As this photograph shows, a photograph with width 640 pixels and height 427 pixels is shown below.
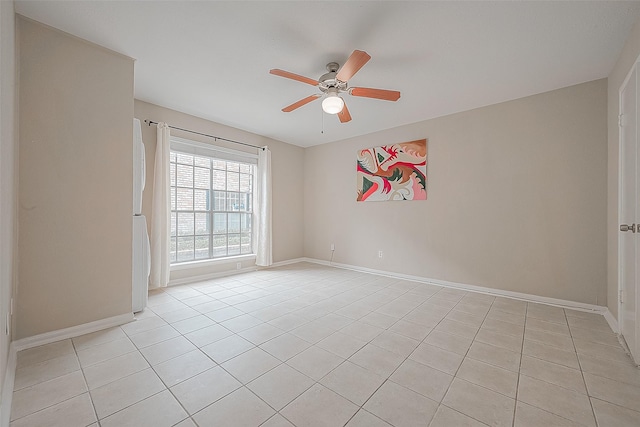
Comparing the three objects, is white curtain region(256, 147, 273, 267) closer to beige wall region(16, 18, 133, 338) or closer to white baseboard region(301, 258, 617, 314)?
white baseboard region(301, 258, 617, 314)

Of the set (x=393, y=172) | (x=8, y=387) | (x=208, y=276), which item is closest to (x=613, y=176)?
(x=393, y=172)

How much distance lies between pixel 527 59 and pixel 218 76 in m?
3.18

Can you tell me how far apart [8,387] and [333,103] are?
3128 mm

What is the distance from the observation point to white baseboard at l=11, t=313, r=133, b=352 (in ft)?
6.68

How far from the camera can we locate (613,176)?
2604mm

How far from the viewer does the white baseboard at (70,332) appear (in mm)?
2037

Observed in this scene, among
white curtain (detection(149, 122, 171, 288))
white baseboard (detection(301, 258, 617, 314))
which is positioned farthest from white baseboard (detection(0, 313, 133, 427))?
white baseboard (detection(301, 258, 617, 314))

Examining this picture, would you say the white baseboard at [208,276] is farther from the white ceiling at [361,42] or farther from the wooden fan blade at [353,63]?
the wooden fan blade at [353,63]

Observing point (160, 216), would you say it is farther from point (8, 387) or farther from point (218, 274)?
point (8, 387)

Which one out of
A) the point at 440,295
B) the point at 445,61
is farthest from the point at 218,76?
the point at 440,295

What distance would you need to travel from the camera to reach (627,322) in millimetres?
2084

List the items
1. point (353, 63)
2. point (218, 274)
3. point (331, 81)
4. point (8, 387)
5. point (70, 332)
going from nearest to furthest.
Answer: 1. point (8, 387)
2. point (353, 63)
3. point (70, 332)
4. point (331, 81)
5. point (218, 274)

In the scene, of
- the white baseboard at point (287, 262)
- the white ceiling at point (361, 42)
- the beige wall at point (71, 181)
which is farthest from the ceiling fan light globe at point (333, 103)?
the white baseboard at point (287, 262)

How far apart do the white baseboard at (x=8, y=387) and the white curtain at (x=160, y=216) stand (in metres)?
1.62
